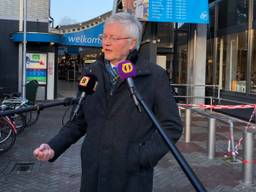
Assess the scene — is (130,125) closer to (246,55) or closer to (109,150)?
(109,150)

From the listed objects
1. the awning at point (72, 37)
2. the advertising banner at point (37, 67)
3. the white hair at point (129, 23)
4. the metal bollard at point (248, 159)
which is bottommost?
the metal bollard at point (248, 159)

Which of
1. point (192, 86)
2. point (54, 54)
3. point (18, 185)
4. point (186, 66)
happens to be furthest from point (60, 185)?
point (54, 54)

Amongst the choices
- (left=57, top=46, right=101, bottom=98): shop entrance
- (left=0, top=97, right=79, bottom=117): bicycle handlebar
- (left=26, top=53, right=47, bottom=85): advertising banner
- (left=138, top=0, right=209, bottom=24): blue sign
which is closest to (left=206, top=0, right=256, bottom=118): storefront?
(left=138, top=0, right=209, bottom=24): blue sign

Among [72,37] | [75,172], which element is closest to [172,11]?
[72,37]

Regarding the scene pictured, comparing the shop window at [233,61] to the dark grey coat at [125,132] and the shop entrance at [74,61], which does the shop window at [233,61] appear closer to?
the dark grey coat at [125,132]

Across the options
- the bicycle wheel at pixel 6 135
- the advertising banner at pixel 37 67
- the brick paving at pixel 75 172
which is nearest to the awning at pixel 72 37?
the advertising banner at pixel 37 67

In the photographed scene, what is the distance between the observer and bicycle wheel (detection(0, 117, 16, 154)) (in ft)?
28.4

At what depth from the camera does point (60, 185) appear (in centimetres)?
626

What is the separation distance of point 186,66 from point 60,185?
40.5ft

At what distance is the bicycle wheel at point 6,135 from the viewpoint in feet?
28.4

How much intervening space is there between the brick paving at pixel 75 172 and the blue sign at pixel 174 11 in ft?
17.5

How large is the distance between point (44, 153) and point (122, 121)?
493 millimetres

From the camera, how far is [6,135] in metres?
8.84

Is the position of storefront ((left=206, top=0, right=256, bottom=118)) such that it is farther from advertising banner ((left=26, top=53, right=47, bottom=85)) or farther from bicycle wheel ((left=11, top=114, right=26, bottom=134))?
advertising banner ((left=26, top=53, right=47, bottom=85))
